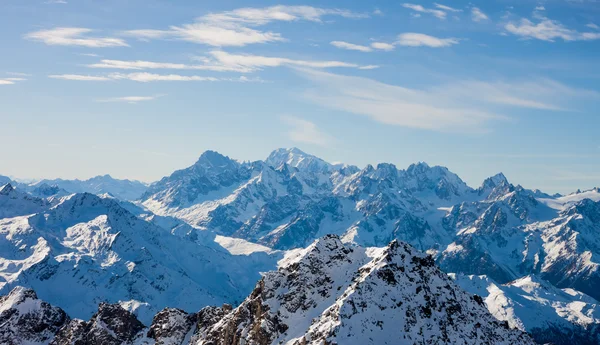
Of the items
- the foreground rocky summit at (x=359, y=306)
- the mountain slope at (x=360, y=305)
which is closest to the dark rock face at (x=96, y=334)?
the foreground rocky summit at (x=359, y=306)

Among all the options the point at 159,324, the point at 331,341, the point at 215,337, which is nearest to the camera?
the point at 331,341

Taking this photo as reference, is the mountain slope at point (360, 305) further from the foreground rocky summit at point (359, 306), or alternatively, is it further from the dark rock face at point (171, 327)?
the dark rock face at point (171, 327)

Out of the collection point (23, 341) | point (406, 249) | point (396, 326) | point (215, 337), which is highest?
point (406, 249)

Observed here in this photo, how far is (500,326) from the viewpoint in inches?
5984

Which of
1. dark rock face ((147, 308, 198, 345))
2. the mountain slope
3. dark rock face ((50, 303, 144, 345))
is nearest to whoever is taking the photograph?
the mountain slope

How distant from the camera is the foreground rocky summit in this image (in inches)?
5000

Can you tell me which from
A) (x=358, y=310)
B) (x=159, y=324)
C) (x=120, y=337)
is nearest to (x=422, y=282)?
(x=358, y=310)

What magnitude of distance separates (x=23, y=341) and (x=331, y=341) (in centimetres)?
12748

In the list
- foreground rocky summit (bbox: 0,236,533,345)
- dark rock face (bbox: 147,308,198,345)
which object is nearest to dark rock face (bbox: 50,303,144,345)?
dark rock face (bbox: 147,308,198,345)

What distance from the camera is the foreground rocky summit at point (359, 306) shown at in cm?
12700

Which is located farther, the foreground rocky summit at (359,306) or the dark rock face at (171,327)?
the dark rock face at (171,327)

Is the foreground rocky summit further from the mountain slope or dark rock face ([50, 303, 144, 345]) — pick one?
dark rock face ([50, 303, 144, 345])

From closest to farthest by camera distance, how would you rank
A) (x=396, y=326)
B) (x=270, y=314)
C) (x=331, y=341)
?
(x=331, y=341) → (x=396, y=326) → (x=270, y=314)

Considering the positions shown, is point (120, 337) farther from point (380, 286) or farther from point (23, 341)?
point (380, 286)
